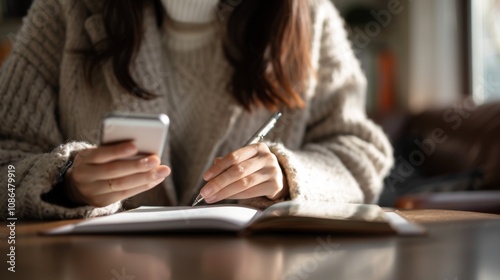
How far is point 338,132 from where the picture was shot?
1193 millimetres

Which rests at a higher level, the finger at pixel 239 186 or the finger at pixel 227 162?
the finger at pixel 227 162

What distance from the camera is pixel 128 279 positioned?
0.47 meters

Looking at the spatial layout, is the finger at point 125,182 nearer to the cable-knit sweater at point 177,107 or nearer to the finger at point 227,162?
the finger at point 227,162

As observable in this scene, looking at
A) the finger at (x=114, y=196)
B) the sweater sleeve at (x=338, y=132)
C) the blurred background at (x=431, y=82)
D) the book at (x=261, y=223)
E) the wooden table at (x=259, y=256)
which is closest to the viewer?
the wooden table at (x=259, y=256)

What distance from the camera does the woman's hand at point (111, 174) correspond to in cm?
71

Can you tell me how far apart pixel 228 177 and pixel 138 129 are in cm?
15

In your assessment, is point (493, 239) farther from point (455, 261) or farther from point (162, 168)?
point (162, 168)

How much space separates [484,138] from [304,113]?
1.08 meters

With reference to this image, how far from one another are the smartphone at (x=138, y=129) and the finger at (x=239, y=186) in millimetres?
109

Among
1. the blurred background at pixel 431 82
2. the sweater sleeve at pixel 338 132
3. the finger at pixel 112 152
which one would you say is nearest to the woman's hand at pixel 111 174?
the finger at pixel 112 152

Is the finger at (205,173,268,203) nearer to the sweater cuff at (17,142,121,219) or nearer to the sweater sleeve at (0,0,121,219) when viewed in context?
the sweater cuff at (17,142,121,219)

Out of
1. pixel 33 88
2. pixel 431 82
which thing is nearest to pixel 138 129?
pixel 33 88

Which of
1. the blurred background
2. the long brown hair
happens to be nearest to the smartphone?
the long brown hair

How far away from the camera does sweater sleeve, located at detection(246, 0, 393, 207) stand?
1.04 meters
